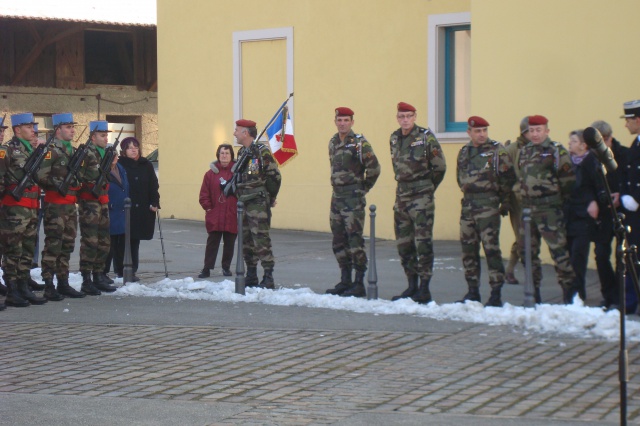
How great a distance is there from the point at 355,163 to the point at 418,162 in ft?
2.94

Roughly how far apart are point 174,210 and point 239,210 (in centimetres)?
1128

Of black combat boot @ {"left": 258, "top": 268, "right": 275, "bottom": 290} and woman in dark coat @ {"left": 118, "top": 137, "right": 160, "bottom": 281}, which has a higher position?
woman in dark coat @ {"left": 118, "top": 137, "right": 160, "bottom": 281}

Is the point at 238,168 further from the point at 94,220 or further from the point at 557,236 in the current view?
the point at 557,236

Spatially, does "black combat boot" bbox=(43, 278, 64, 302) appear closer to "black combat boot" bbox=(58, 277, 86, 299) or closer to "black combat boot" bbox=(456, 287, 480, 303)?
"black combat boot" bbox=(58, 277, 86, 299)

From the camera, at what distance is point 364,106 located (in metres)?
20.1

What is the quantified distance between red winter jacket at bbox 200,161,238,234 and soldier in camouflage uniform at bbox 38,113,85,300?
2.53 meters

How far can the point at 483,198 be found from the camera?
1134 centimetres

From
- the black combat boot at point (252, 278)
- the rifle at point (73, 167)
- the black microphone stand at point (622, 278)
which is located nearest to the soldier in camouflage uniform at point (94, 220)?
the rifle at point (73, 167)

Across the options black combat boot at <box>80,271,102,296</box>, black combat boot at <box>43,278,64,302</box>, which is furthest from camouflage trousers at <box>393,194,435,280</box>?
black combat boot at <box>43,278,64,302</box>

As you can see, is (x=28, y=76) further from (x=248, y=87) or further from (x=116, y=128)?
(x=248, y=87)

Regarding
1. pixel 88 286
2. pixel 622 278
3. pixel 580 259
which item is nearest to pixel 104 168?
pixel 88 286

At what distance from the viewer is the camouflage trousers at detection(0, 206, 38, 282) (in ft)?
38.7

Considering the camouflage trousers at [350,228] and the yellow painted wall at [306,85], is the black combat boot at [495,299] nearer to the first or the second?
the camouflage trousers at [350,228]

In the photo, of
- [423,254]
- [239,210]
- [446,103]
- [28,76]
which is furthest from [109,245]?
[28,76]
